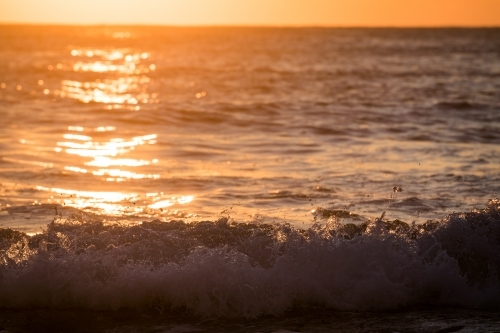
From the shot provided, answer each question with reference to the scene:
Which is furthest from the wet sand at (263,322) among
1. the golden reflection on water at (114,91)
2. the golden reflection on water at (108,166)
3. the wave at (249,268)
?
the golden reflection on water at (114,91)

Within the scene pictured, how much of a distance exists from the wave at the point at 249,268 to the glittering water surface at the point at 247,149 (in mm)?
996

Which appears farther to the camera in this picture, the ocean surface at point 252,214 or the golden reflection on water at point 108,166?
the golden reflection on water at point 108,166

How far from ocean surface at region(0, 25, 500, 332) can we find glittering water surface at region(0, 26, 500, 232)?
0.06 meters

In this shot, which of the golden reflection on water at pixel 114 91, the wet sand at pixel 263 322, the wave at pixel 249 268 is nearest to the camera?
the wet sand at pixel 263 322

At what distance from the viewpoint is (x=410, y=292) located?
714 centimetres

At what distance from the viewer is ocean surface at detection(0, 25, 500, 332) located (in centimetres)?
696

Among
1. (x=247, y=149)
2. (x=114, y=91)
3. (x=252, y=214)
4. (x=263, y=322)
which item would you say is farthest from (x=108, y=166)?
(x=114, y=91)

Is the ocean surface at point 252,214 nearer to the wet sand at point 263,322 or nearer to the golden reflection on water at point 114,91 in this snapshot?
the wet sand at point 263,322

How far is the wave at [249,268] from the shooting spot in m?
6.95

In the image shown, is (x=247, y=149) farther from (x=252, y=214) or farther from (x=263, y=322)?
(x=263, y=322)

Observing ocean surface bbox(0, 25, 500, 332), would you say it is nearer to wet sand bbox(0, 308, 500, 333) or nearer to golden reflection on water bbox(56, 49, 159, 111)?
wet sand bbox(0, 308, 500, 333)

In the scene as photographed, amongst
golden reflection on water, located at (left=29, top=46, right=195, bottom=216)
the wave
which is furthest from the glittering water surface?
the wave

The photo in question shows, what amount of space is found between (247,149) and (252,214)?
503 centimetres

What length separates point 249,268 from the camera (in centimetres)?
718
